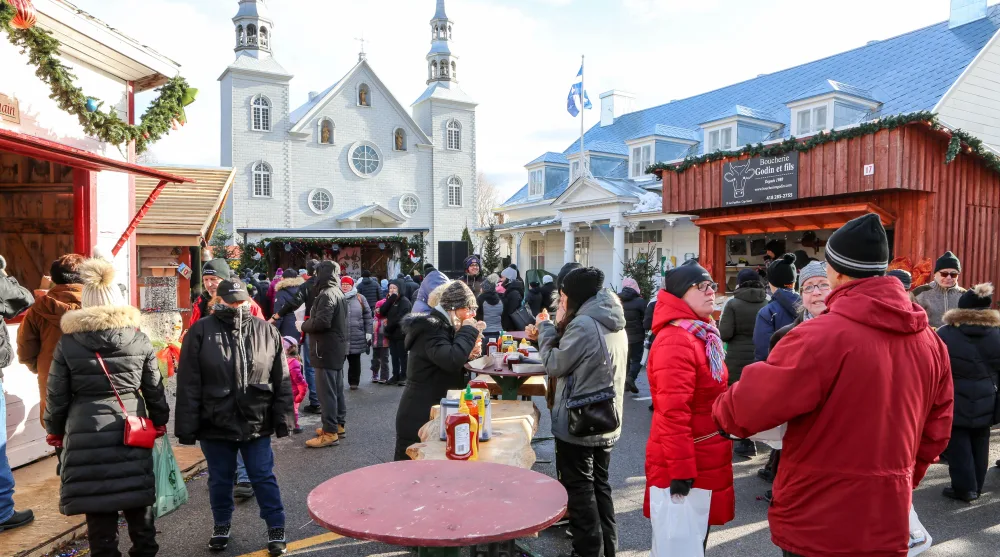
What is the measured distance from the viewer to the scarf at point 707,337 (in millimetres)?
3229

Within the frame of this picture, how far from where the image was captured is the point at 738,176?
14.5 metres

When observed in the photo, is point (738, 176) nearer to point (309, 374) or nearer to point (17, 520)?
point (309, 374)

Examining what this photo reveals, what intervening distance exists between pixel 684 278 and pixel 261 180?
1296 inches

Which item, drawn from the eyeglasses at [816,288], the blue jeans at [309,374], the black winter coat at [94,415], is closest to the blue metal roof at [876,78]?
the eyeglasses at [816,288]

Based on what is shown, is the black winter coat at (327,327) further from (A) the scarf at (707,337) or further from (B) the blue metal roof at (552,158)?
(B) the blue metal roof at (552,158)

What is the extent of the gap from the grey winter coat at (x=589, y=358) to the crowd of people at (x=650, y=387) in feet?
0.04

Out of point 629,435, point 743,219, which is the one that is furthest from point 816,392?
point 743,219

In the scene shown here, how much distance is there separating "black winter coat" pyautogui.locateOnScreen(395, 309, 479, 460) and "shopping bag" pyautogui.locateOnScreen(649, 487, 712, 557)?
167 centimetres

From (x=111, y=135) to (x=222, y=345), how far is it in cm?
456

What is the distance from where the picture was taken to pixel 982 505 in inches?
205

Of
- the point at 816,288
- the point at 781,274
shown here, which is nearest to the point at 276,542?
the point at 816,288

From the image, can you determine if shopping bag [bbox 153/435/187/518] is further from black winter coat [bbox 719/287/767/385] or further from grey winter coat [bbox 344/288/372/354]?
black winter coat [bbox 719/287/767/385]

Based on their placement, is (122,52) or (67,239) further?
(67,239)

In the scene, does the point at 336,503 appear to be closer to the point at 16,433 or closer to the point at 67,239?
the point at 16,433
